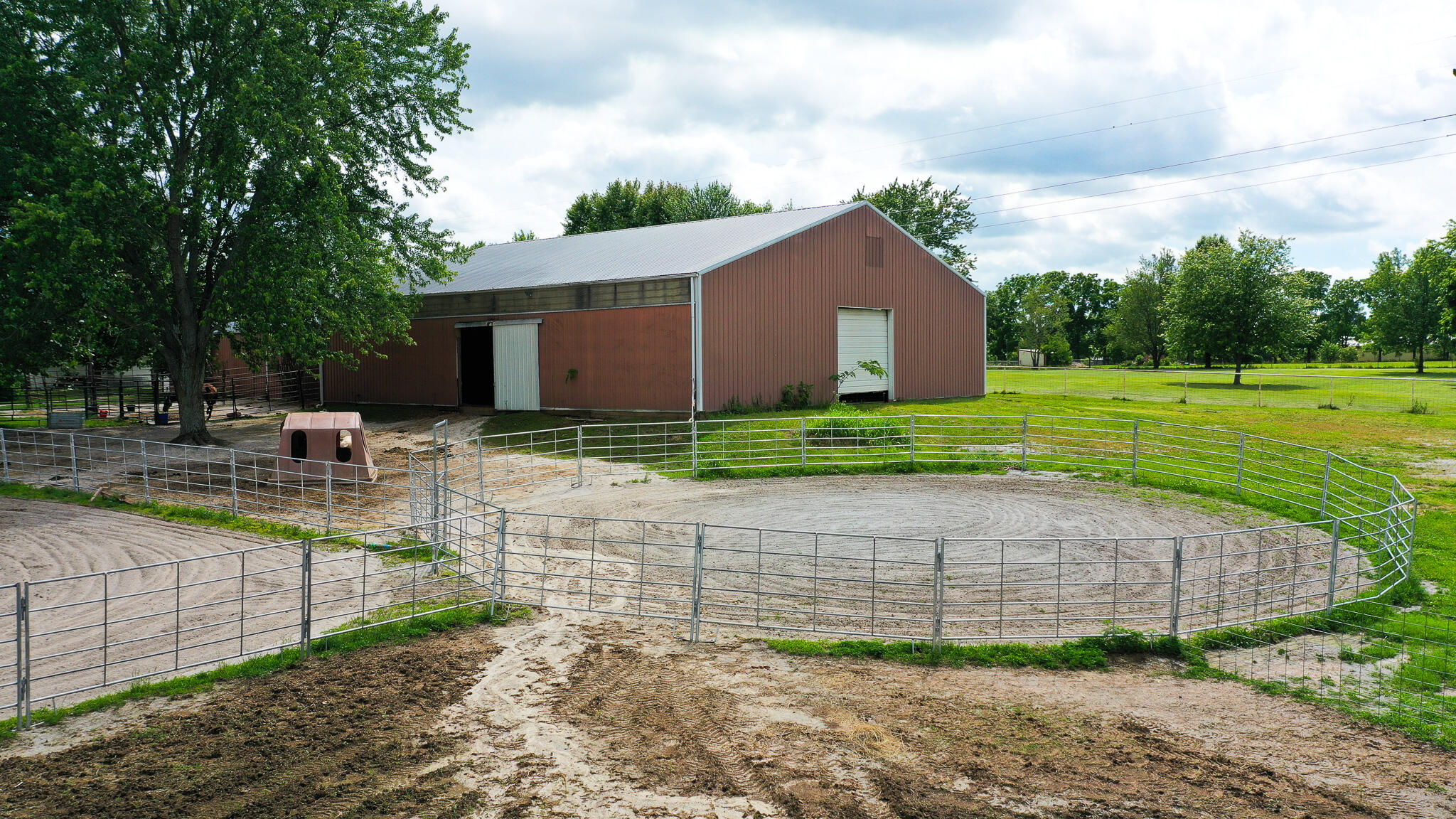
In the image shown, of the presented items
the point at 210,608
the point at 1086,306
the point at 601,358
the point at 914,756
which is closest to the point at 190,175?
the point at 601,358

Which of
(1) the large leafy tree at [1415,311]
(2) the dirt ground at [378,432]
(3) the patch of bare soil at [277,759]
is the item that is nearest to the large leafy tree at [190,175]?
(2) the dirt ground at [378,432]

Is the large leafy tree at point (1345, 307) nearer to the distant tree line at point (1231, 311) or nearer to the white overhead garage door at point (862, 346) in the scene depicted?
the distant tree line at point (1231, 311)

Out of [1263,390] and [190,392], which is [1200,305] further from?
[190,392]

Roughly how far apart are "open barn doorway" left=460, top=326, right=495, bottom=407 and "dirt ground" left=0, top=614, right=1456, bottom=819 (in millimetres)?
24500

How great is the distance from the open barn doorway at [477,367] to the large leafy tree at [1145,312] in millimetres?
77435

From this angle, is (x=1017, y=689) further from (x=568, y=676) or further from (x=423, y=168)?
(x=423, y=168)

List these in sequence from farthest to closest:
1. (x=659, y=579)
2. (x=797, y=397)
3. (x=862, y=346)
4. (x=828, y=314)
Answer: (x=862, y=346), (x=828, y=314), (x=797, y=397), (x=659, y=579)

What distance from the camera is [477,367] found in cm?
3238

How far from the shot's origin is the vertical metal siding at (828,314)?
26.8 metres

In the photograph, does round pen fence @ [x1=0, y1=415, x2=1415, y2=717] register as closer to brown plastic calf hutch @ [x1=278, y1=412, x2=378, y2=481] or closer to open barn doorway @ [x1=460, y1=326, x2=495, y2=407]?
brown plastic calf hutch @ [x1=278, y1=412, x2=378, y2=481]

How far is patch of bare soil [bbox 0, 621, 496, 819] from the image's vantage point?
220 inches

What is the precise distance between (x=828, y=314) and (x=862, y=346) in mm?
2340

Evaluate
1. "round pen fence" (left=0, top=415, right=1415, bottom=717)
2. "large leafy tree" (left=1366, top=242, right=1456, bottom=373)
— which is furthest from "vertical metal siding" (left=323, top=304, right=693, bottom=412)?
"large leafy tree" (left=1366, top=242, right=1456, bottom=373)

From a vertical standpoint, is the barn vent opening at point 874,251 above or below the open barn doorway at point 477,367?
above
